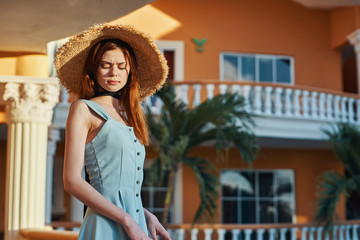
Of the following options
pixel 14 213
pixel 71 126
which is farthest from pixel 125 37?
pixel 14 213

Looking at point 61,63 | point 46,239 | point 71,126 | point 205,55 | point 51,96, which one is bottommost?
point 46,239

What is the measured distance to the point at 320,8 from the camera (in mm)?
12734

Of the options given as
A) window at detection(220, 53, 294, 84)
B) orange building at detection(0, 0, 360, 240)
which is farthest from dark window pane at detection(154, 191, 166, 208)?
window at detection(220, 53, 294, 84)

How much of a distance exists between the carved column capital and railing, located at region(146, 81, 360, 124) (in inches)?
179

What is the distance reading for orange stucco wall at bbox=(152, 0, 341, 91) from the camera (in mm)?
11922

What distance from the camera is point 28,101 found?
4938 mm

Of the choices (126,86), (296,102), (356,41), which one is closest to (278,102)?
(296,102)

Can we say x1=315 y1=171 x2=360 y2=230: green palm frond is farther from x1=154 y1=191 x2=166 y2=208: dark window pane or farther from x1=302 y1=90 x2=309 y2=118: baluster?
x1=154 y1=191 x2=166 y2=208: dark window pane

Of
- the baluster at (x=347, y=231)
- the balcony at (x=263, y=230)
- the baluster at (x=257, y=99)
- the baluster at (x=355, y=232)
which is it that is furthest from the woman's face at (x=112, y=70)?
the baluster at (x=355, y=232)

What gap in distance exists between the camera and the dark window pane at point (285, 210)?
12.4 meters

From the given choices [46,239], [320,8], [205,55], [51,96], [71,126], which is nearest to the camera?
[71,126]

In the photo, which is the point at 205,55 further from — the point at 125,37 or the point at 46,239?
the point at 125,37

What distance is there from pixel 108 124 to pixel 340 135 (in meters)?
8.79

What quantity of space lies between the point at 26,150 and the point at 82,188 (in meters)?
3.32
